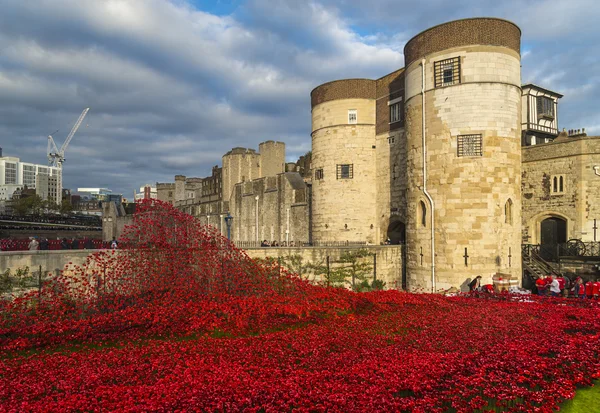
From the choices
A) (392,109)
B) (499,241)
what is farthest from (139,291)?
(392,109)

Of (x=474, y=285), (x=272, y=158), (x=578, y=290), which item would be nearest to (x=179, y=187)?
(x=272, y=158)

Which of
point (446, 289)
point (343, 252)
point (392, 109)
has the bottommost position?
point (446, 289)

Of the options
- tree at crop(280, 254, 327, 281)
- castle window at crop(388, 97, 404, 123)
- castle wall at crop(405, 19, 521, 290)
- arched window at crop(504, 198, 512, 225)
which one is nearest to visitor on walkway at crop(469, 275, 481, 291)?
castle wall at crop(405, 19, 521, 290)

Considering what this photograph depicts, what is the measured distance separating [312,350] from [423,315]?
19.2 feet

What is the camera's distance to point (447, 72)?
22734 millimetres

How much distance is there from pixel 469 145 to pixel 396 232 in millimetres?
10031

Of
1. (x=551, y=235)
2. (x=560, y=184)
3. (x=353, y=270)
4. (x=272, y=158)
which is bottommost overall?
(x=353, y=270)

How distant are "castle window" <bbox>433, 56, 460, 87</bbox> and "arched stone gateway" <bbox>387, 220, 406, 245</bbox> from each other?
32.8ft

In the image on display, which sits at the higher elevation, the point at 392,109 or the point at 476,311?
the point at 392,109

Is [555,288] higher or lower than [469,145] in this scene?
lower

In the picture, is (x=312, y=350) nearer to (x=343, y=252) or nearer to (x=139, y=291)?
(x=139, y=291)

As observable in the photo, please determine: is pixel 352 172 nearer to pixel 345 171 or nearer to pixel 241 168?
pixel 345 171

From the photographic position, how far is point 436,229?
2280cm

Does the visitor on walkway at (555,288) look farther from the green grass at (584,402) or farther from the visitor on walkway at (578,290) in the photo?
the green grass at (584,402)
